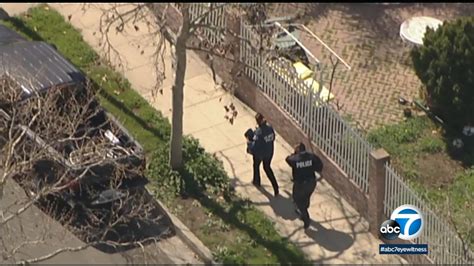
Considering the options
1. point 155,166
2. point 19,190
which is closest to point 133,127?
point 155,166

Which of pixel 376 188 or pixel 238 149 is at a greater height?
pixel 238 149

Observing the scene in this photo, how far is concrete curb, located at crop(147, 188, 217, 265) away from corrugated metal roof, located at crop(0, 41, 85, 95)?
241 centimetres

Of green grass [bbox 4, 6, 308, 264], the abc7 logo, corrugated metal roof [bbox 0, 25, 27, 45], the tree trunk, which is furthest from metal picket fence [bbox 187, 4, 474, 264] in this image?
corrugated metal roof [bbox 0, 25, 27, 45]

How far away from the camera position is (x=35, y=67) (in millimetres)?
19641

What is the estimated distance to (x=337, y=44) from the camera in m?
23.4

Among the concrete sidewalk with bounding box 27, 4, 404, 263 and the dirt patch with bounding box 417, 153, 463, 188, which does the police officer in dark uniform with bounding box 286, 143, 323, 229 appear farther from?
the dirt patch with bounding box 417, 153, 463, 188

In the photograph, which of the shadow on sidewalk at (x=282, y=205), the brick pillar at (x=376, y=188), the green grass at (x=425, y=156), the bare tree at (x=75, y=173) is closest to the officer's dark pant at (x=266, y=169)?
the shadow on sidewalk at (x=282, y=205)

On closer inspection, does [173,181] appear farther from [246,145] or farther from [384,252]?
[384,252]

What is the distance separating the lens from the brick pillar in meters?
18.6

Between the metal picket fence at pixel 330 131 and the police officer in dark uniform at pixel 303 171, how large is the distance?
37.1 inches

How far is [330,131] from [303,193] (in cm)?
156

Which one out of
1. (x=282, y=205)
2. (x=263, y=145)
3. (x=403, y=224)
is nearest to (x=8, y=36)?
(x=263, y=145)

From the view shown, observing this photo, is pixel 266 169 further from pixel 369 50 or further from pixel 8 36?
pixel 8 36

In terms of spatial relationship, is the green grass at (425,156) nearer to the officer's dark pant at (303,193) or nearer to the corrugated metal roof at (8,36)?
the officer's dark pant at (303,193)
